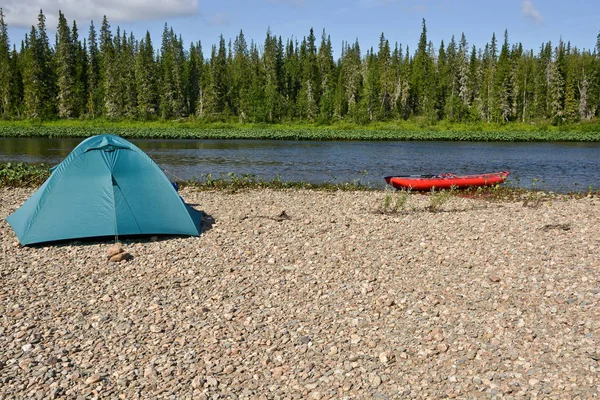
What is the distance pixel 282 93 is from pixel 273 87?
12.0m

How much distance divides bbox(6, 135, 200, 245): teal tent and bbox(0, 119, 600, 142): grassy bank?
169ft

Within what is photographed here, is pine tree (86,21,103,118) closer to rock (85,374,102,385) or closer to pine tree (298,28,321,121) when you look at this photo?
pine tree (298,28,321,121)

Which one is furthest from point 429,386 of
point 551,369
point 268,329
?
point 268,329

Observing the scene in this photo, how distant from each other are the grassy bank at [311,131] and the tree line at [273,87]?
11.1 feet

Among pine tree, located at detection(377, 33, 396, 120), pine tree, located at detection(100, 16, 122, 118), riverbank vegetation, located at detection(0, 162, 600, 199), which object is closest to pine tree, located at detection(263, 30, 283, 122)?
pine tree, located at detection(377, 33, 396, 120)

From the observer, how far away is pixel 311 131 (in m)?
68.0

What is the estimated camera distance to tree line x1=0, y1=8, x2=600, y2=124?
80062 millimetres

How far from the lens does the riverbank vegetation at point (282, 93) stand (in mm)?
78062

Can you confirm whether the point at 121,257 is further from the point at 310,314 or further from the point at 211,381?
the point at 211,381

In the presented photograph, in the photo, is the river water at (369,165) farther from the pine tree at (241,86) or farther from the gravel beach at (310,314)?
the pine tree at (241,86)

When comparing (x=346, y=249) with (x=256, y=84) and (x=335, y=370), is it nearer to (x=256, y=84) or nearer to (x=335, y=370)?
(x=335, y=370)

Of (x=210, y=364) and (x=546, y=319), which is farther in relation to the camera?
(x=546, y=319)

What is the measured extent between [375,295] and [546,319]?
8.06ft

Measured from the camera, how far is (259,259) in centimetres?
1012
